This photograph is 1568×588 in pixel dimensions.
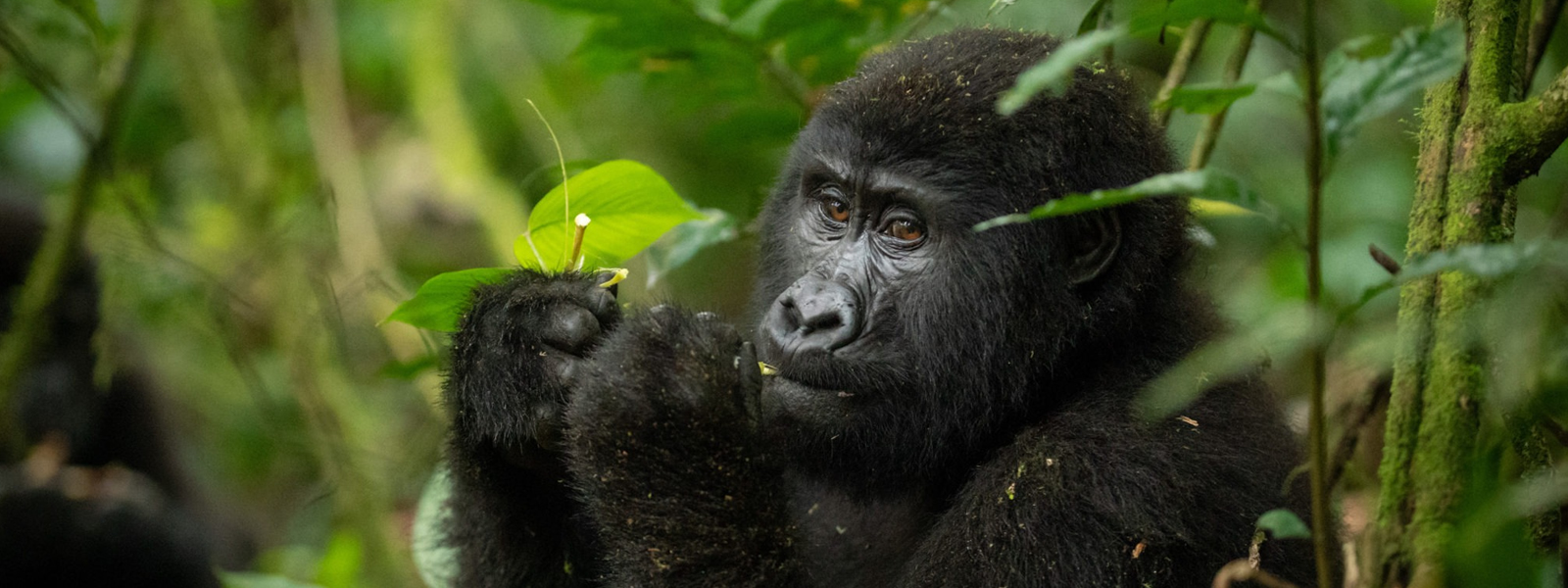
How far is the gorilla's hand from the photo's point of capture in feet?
8.55

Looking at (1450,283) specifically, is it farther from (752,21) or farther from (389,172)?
(389,172)

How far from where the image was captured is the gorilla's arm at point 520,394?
2.61m

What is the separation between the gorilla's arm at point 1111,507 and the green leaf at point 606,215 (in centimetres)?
87

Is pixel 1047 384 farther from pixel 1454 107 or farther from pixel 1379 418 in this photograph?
pixel 1379 418

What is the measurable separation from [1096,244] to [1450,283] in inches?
32.1

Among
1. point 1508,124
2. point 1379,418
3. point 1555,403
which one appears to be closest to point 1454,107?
point 1508,124

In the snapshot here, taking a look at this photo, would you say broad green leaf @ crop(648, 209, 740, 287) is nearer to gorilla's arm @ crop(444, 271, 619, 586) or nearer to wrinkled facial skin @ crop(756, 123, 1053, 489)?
wrinkled facial skin @ crop(756, 123, 1053, 489)

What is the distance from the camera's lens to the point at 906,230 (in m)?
2.92

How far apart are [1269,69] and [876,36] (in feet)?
8.70

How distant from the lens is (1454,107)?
2.27 m

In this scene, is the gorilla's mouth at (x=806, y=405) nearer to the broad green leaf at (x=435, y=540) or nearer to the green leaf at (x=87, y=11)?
the broad green leaf at (x=435, y=540)

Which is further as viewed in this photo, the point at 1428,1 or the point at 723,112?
the point at 723,112

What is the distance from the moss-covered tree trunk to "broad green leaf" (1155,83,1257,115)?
462 millimetres

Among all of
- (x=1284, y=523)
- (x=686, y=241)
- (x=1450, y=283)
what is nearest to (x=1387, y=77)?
(x=1284, y=523)
